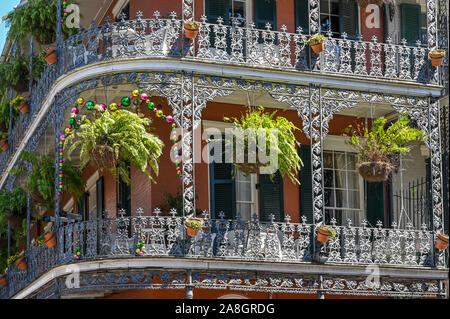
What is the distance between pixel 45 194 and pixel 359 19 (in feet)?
21.6

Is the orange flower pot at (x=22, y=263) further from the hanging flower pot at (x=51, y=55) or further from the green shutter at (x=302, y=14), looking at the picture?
the green shutter at (x=302, y=14)

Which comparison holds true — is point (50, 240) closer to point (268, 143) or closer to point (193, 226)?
point (193, 226)

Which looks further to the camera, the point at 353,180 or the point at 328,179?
the point at 353,180

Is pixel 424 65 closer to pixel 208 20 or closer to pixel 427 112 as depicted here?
pixel 427 112

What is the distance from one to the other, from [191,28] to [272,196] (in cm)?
350

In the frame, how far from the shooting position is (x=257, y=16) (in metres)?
21.6

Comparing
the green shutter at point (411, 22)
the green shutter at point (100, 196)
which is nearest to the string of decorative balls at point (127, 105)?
the green shutter at point (100, 196)

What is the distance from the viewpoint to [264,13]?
71.3ft

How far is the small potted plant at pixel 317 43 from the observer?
2023 cm

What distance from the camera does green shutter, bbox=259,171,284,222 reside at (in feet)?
69.3

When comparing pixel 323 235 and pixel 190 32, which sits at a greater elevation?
pixel 190 32

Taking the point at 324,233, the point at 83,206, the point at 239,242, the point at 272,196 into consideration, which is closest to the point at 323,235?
the point at 324,233

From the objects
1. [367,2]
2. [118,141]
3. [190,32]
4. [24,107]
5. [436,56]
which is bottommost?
[118,141]
